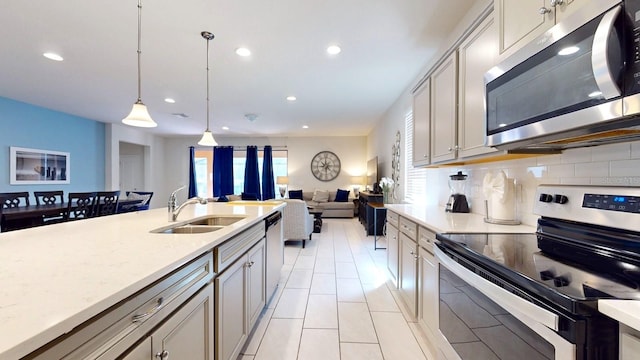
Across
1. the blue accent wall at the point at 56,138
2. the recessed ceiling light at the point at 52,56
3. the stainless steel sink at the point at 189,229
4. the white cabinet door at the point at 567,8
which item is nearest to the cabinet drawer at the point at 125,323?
the stainless steel sink at the point at 189,229

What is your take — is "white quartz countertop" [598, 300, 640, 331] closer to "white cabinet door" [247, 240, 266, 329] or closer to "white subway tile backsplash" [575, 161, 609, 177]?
"white subway tile backsplash" [575, 161, 609, 177]

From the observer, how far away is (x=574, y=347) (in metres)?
0.66

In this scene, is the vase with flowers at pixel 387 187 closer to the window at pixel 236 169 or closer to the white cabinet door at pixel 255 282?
the white cabinet door at pixel 255 282

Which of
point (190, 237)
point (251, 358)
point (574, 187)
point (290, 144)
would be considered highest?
point (290, 144)

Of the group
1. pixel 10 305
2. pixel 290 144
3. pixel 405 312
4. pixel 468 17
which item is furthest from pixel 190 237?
pixel 290 144

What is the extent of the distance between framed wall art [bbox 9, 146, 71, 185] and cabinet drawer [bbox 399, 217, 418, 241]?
6716 millimetres

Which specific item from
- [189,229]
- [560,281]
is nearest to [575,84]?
[560,281]

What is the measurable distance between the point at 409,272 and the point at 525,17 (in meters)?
1.82

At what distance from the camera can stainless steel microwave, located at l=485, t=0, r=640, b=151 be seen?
2.51 feet

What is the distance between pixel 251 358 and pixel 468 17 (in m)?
3.18

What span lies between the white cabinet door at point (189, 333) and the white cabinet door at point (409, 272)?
4.81 ft

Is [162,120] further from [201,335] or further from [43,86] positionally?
[201,335]

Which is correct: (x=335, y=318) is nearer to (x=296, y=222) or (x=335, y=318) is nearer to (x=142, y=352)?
(x=142, y=352)

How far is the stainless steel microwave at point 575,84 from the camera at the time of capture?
766 millimetres
